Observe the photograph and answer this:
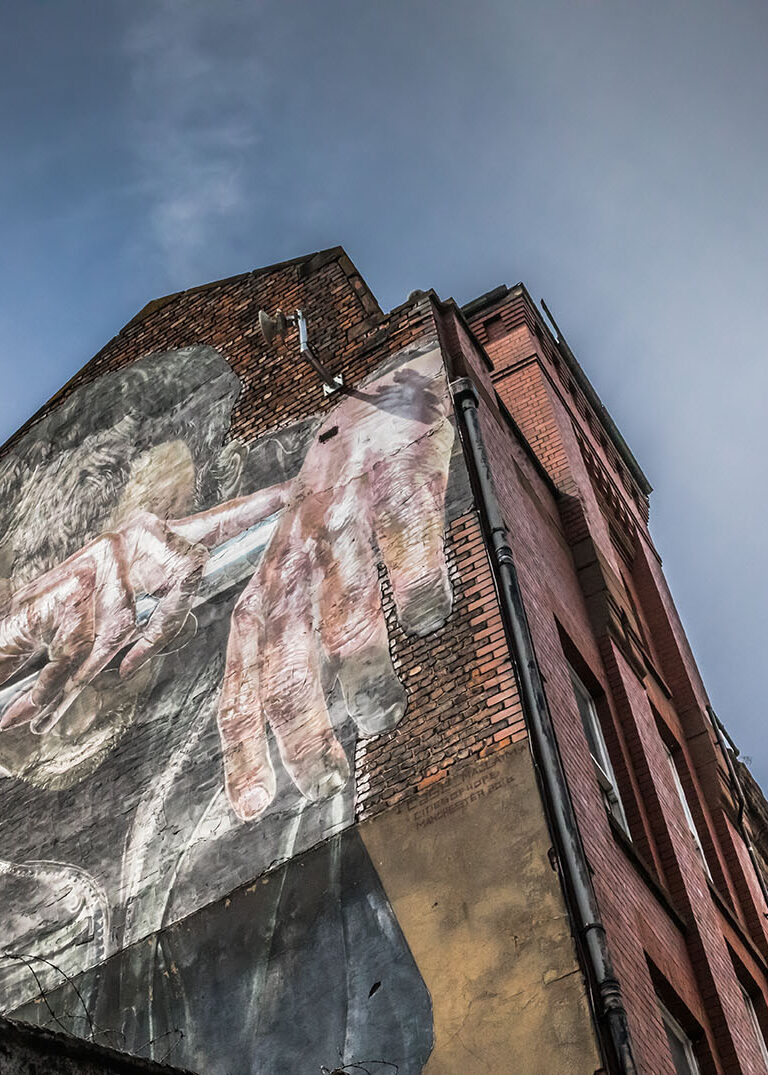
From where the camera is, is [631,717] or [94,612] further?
[94,612]

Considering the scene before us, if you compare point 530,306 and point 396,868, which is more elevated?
point 530,306

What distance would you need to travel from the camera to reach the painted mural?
9664 mm

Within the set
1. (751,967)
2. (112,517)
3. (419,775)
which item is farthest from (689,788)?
(112,517)

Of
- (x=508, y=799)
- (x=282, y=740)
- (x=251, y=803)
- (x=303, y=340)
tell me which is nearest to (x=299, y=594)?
(x=282, y=740)

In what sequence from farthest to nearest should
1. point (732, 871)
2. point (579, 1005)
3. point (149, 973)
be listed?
point (732, 871), point (149, 973), point (579, 1005)

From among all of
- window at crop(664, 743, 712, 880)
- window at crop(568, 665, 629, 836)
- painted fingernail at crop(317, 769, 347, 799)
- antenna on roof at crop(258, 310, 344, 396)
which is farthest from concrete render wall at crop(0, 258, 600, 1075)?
window at crop(664, 743, 712, 880)

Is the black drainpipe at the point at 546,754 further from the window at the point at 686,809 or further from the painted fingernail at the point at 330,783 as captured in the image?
the window at the point at 686,809

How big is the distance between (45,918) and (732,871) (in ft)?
22.8

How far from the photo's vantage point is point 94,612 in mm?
14211

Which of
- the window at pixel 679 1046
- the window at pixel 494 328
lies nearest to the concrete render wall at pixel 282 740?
the window at pixel 679 1046

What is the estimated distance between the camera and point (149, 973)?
10.3m

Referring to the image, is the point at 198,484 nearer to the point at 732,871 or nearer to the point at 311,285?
the point at 311,285

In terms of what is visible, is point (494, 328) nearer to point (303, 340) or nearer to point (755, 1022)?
point (303, 340)

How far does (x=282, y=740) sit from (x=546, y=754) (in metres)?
2.65
